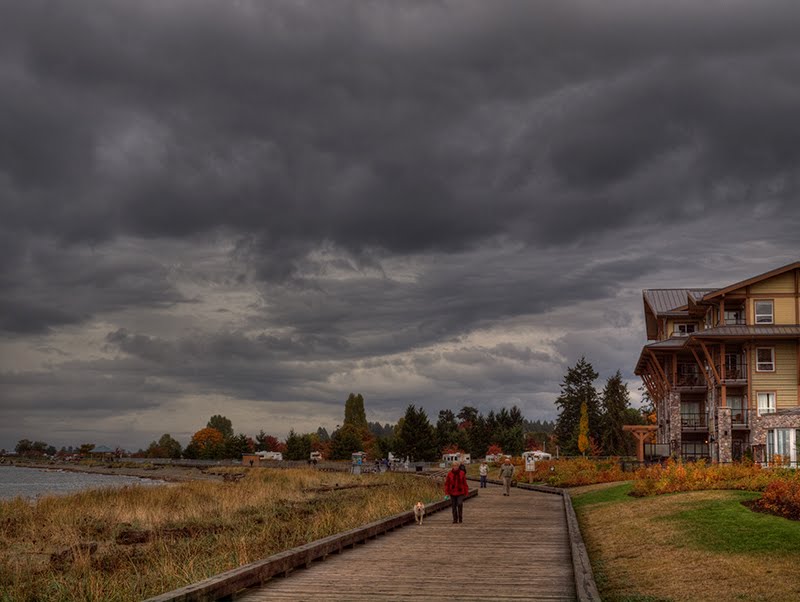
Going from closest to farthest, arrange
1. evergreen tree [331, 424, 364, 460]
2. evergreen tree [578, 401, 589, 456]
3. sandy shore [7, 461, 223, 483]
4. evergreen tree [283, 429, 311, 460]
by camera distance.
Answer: sandy shore [7, 461, 223, 483]
evergreen tree [578, 401, 589, 456]
evergreen tree [331, 424, 364, 460]
evergreen tree [283, 429, 311, 460]

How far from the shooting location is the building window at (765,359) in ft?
178

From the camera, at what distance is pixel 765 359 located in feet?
179

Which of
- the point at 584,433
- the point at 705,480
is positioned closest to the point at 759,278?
the point at 705,480

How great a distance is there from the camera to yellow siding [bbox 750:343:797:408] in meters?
54.0

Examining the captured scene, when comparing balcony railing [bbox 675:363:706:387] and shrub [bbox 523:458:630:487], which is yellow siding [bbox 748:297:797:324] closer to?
balcony railing [bbox 675:363:706:387]

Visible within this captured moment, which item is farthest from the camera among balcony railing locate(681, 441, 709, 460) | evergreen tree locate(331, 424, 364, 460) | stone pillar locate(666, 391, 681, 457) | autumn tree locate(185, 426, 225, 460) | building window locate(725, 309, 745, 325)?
autumn tree locate(185, 426, 225, 460)

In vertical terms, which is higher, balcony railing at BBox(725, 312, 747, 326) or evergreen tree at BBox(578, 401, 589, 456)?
balcony railing at BBox(725, 312, 747, 326)

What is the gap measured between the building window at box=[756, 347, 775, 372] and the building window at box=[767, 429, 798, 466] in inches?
270

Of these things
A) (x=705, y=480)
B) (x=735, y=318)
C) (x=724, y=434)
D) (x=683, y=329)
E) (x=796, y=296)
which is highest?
(x=796, y=296)

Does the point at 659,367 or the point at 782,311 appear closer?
the point at 782,311

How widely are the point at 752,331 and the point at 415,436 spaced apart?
6780 cm

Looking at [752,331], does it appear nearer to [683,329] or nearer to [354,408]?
[683,329]

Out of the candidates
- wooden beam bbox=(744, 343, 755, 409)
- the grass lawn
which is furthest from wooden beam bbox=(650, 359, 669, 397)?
the grass lawn

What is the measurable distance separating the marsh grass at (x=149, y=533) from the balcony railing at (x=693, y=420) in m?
29.9
